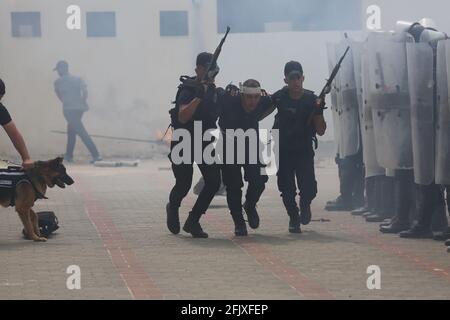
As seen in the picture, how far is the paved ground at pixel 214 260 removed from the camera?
8992mm

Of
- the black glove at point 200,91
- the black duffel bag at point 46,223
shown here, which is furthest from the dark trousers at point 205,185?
the black duffel bag at point 46,223

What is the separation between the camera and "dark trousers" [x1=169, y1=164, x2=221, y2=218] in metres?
12.2

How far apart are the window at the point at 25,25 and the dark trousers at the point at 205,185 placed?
14695 millimetres

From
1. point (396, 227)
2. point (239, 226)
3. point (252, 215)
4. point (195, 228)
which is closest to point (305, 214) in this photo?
point (252, 215)

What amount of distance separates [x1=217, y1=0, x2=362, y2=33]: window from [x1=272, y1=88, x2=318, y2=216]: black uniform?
13718mm

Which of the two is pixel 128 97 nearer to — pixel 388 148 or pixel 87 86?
pixel 87 86

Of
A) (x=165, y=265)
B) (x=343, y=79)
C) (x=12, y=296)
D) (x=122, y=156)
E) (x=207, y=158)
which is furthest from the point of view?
(x=122, y=156)

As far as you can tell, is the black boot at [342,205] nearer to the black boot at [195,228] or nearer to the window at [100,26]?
the black boot at [195,228]

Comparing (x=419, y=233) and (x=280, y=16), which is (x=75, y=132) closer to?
(x=280, y=16)

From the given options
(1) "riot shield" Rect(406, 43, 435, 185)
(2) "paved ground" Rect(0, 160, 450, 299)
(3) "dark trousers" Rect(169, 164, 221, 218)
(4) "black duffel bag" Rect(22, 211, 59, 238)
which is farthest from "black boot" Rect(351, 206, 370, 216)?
(4) "black duffel bag" Rect(22, 211, 59, 238)

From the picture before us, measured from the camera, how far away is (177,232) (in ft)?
41.1

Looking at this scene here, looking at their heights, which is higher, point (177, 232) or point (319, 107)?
point (319, 107)

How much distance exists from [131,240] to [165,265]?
5.98 feet

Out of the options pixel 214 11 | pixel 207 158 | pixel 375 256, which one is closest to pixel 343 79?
pixel 207 158
